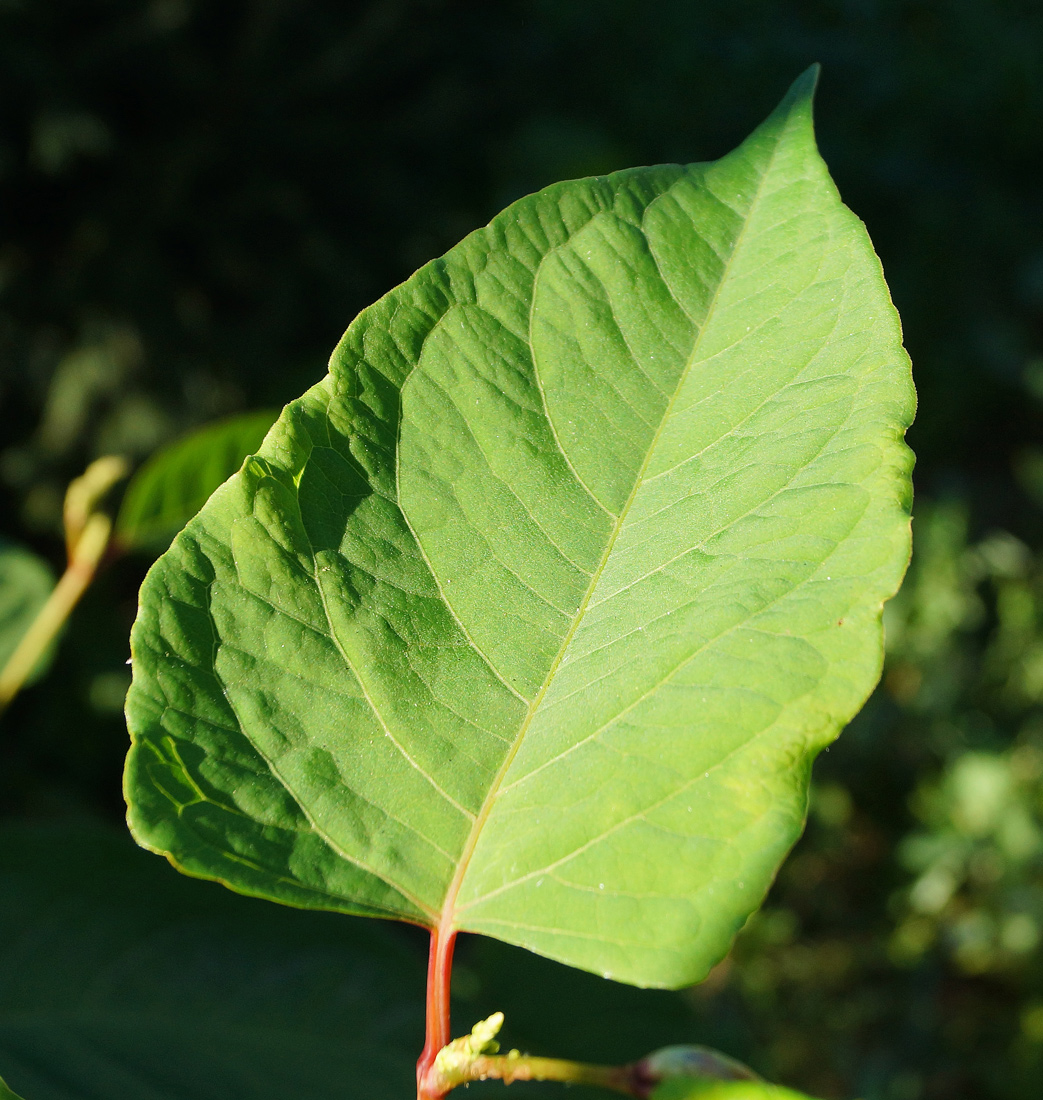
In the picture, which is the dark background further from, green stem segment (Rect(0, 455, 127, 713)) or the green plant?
the green plant

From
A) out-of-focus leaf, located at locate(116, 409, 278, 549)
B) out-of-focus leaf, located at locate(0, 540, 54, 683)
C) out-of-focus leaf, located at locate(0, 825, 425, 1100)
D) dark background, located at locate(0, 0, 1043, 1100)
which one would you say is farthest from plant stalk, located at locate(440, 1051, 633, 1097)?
dark background, located at locate(0, 0, 1043, 1100)

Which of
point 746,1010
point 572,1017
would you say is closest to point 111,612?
point 746,1010

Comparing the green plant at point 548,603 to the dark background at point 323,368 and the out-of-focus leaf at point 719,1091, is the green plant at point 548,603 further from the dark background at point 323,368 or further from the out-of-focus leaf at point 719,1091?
the dark background at point 323,368

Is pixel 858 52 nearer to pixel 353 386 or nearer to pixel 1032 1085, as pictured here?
pixel 1032 1085

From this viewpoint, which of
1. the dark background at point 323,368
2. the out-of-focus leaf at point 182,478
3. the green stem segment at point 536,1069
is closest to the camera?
the green stem segment at point 536,1069

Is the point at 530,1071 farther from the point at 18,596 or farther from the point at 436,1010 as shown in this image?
the point at 18,596

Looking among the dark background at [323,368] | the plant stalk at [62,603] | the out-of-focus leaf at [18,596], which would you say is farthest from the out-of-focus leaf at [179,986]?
the dark background at [323,368]

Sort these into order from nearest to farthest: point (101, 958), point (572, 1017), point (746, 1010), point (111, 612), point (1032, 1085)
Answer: point (101, 958), point (572, 1017), point (1032, 1085), point (746, 1010), point (111, 612)

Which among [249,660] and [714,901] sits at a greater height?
[249,660]
